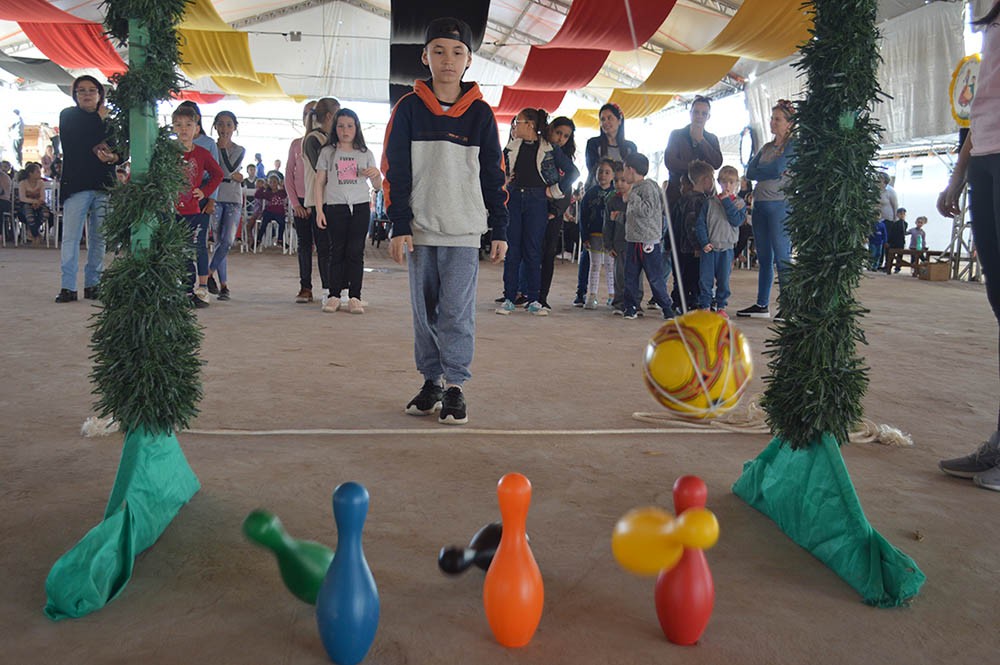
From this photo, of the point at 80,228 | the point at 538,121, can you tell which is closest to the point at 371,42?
the point at 538,121

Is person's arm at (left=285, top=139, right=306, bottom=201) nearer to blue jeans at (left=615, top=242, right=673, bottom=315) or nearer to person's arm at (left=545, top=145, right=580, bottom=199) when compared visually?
person's arm at (left=545, top=145, right=580, bottom=199)

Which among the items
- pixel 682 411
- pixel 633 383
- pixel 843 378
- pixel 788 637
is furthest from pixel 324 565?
pixel 633 383

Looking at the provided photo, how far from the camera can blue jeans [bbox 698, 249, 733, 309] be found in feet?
22.2

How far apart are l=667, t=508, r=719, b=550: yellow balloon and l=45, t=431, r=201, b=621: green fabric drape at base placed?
1227 mm

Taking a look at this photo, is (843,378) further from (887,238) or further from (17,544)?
(887,238)

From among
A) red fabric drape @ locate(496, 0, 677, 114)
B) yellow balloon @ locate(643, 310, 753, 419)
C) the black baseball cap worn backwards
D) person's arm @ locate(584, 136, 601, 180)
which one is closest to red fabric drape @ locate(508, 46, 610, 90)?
red fabric drape @ locate(496, 0, 677, 114)

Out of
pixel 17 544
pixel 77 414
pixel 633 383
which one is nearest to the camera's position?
pixel 17 544

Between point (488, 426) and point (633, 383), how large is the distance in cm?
124

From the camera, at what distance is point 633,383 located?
4.25m

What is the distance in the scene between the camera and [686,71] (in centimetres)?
1454

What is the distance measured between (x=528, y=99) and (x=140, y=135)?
1826 cm

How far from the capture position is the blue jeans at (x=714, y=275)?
6781 millimetres

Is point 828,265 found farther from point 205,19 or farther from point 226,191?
point 205,19

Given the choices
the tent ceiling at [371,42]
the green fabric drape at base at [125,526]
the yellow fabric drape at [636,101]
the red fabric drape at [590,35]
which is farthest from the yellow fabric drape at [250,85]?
the green fabric drape at base at [125,526]
